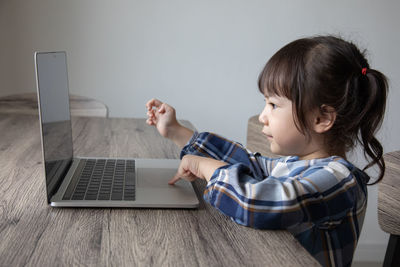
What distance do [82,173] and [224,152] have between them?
0.34m

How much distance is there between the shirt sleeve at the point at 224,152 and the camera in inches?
42.1

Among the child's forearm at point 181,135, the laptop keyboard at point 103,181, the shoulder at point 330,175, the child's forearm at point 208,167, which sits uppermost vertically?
the shoulder at point 330,175

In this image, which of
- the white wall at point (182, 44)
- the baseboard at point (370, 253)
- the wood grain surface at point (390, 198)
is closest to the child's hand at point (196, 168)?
the wood grain surface at point (390, 198)

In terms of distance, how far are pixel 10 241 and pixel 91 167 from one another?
1.21ft

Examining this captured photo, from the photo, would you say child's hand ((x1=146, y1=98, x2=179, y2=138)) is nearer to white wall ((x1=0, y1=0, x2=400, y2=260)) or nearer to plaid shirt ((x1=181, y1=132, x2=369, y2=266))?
plaid shirt ((x1=181, y1=132, x2=369, y2=266))

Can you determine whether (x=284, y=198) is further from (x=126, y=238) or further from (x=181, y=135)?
A: (x=181, y=135)

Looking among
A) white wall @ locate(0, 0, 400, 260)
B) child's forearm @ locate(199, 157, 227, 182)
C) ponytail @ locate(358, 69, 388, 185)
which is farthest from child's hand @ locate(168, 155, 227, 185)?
white wall @ locate(0, 0, 400, 260)

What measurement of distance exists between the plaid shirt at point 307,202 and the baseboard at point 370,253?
2.04 m

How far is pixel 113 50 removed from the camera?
2.30 m

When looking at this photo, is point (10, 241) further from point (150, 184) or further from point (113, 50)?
point (113, 50)

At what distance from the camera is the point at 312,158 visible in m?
0.91

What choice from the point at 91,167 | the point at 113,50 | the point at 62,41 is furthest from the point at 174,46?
the point at 91,167

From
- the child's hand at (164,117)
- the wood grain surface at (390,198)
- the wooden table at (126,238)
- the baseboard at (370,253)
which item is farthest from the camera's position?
the baseboard at (370,253)

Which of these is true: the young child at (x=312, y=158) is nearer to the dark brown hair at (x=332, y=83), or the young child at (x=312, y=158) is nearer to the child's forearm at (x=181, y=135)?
the dark brown hair at (x=332, y=83)
